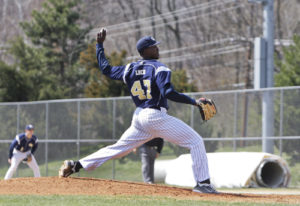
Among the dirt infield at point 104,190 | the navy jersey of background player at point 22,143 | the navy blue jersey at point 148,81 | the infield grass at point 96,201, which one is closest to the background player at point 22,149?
the navy jersey of background player at point 22,143

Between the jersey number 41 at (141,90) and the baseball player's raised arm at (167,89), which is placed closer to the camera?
the baseball player's raised arm at (167,89)

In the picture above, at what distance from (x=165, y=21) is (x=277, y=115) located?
24.9 m

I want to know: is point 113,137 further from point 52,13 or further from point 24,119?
point 52,13

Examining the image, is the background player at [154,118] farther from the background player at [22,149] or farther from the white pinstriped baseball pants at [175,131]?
the background player at [22,149]

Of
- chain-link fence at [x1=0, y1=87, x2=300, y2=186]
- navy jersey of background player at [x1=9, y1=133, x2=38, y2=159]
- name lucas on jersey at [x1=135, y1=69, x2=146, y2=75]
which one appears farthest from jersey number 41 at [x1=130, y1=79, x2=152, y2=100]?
navy jersey of background player at [x1=9, y1=133, x2=38, y2=159]

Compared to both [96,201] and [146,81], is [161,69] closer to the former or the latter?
[146,81]

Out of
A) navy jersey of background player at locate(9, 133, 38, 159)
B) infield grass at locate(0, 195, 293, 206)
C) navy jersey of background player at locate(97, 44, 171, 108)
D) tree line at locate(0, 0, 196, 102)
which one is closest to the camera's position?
infield grass at locate(0, 195, 293, 206)

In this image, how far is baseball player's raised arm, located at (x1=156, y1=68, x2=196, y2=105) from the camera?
783 cm

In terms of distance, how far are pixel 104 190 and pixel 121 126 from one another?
9647 mm

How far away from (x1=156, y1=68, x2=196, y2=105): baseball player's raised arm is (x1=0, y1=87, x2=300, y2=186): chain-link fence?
718 centimetres

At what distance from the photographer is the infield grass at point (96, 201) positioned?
700 centimetres

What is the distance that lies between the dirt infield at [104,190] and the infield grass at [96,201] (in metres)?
0.41

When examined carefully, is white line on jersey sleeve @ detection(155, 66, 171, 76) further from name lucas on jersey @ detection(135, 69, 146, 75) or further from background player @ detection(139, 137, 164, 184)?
background player @ detection(139, 137, 164, 184)

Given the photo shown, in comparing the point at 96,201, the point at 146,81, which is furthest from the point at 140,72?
the point at 96,201
